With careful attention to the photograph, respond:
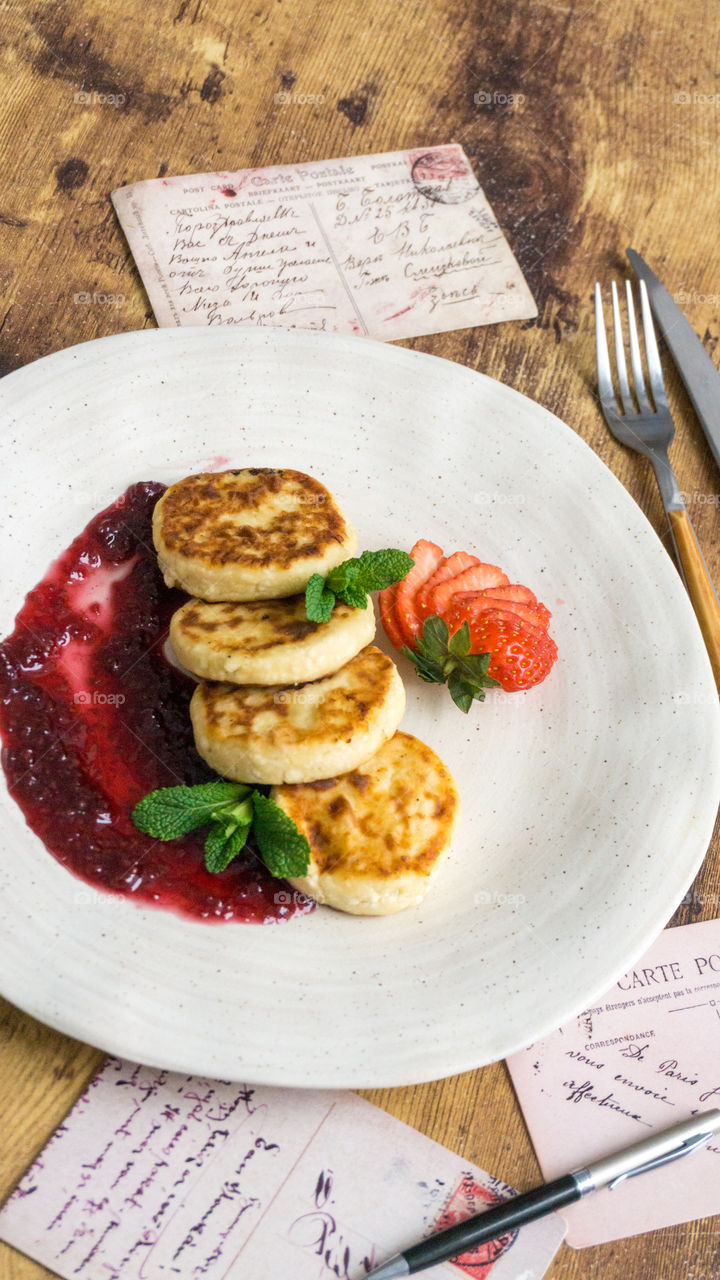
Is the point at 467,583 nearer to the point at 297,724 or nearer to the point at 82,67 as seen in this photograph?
the point at 297,724

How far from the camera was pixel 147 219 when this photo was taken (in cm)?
329

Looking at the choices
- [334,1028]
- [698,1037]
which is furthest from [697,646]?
[334,1028]

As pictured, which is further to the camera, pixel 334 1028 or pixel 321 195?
pixel 321 195

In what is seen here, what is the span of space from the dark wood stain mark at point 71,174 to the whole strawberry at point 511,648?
6.47ft

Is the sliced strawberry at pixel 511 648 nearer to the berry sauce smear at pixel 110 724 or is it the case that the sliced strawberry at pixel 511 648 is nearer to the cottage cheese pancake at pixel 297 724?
the cottage cheese pancake at pixel 297 724

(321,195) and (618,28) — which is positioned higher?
(618,28)

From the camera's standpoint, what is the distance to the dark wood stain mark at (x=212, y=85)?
11.7 feet

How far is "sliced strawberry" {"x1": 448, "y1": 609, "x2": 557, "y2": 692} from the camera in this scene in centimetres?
259

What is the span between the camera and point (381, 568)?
252cm

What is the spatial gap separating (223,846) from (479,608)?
880 mm

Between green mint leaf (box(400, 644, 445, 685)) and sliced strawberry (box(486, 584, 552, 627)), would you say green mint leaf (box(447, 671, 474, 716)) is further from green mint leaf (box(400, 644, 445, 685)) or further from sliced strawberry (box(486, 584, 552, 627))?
sliced strawberry (box(486, 584, 552, 627))

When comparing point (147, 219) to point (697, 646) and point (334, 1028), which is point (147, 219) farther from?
point (334, 1028)

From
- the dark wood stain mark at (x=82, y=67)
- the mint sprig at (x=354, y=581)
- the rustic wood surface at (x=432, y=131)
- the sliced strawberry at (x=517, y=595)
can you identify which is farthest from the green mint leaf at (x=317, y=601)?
the dark wood stain mark at (x=82, y=67)

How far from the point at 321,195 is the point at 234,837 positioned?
90.3 inches
